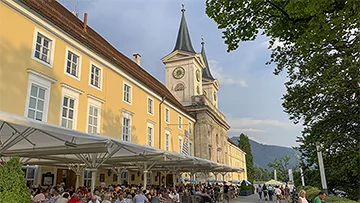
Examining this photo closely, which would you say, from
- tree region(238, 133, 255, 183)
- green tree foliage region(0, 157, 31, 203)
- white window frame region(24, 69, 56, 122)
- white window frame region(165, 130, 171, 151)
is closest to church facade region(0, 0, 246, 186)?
white window frame region(24, 69, 56, 122)

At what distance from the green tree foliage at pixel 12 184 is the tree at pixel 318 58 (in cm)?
694

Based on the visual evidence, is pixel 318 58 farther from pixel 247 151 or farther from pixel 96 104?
pixel 247 151

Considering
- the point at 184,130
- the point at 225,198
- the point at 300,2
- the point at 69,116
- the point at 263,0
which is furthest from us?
the point at 184,130

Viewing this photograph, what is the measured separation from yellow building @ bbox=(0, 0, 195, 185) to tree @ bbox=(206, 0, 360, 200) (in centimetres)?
909

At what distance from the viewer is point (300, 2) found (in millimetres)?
6586

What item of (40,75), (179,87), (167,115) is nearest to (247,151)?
(179,87)

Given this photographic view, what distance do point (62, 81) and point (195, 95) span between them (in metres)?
28.9

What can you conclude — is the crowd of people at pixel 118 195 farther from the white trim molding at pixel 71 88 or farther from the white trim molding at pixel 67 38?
the white trim molding at pixel 67 38

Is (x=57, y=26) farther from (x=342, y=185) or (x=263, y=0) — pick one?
(x=342, y=185)

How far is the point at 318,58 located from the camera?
14.2 meters

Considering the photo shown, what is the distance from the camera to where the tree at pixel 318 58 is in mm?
7566

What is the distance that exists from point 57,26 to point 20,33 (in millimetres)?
2306

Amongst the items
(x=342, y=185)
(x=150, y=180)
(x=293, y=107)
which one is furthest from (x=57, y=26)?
(x=342, y=185)

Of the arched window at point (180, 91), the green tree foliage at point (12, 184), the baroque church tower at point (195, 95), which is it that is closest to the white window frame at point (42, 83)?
the green tree foliage at point (12, 184)
